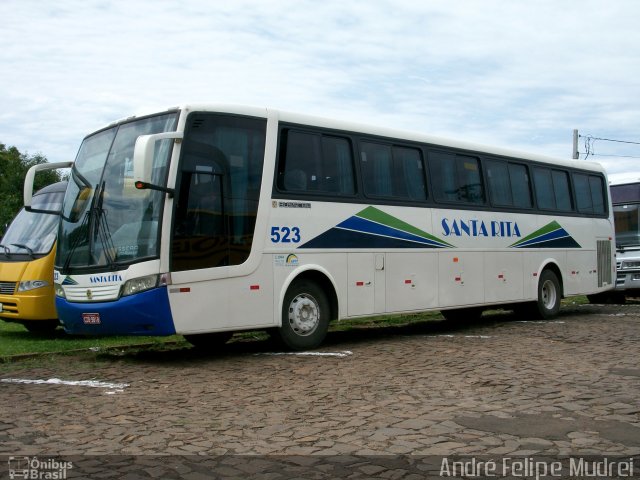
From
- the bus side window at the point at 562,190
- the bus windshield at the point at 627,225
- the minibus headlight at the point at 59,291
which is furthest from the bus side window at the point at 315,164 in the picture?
the bus windshield at the point at 627,225

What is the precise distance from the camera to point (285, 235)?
11.0m

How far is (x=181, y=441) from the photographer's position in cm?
603

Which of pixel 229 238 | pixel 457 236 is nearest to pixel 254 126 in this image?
pixel 229 238

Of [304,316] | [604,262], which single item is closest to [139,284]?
[304,316]

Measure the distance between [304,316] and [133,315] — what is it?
8.68 ft

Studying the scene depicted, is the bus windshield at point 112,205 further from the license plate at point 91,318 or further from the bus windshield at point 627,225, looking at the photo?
the bus windshield at point 627,225

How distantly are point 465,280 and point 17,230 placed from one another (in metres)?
8.18

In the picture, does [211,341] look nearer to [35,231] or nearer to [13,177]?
[35,231]

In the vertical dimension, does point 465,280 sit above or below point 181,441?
above

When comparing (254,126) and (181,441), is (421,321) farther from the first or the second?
(181,441)

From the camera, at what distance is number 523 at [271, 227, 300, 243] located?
35.6 ft

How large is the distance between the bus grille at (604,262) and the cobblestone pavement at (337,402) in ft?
22.2

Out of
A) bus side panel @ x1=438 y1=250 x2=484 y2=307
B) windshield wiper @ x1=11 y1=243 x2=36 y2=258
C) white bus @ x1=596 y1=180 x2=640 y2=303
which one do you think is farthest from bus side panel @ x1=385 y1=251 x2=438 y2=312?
white bus @ x1=596 y1=180 x2=640 y2=303

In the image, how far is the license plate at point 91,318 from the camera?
9.95m
